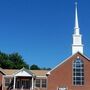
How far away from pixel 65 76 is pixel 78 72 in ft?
8.05

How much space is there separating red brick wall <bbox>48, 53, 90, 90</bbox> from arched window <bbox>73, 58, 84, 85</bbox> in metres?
0.64

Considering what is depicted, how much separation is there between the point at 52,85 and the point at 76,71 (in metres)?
4.95

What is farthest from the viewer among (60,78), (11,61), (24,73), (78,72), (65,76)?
(11,61)

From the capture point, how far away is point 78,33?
89250 millimetres

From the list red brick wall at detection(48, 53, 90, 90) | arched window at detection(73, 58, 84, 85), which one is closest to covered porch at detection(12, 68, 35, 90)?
red brick wall at detection(48, 53, 90, 90)

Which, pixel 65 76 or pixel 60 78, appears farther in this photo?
pixel 60 78

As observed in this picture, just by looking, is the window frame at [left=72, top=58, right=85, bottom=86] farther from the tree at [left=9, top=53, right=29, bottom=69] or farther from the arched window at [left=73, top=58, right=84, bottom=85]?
the tree at [left=9, top=53, right=29, bottom=69]

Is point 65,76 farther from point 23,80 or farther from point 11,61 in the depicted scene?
point 11,61

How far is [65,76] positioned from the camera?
72.6 metres

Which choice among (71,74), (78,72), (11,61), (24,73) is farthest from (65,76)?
(11,61)

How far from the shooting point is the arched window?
238 feet

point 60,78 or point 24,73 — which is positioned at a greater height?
point 24,73

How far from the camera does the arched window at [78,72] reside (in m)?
72.6

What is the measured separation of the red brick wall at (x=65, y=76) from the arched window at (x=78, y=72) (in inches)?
25.2
